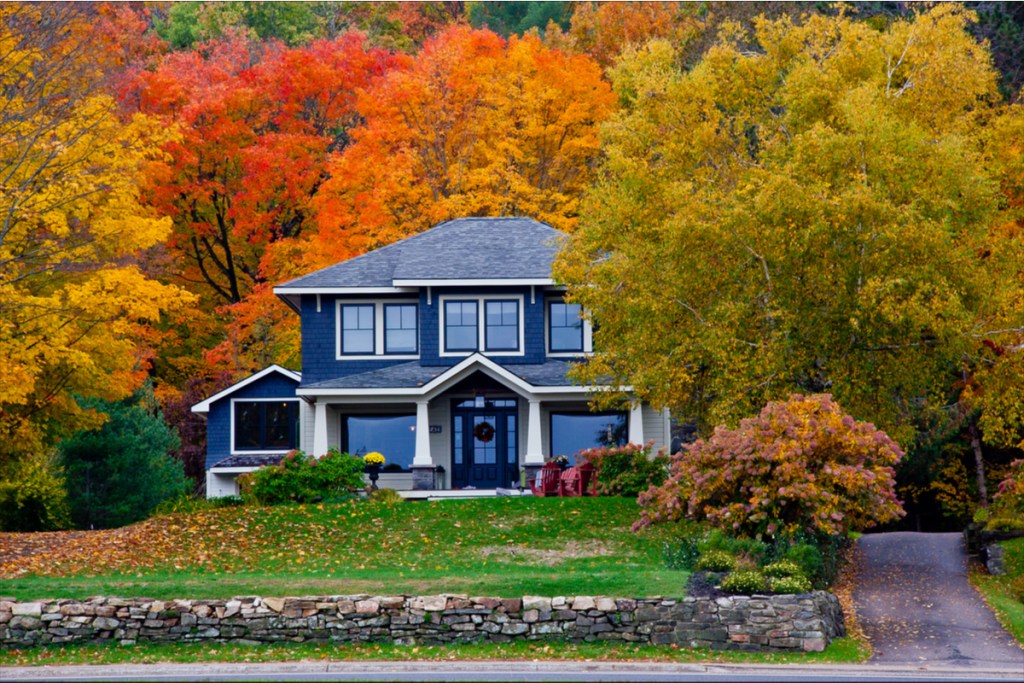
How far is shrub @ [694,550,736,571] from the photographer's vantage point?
21266 millimetres

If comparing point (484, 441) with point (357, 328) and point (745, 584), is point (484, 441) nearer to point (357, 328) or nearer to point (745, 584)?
point (357, 328)

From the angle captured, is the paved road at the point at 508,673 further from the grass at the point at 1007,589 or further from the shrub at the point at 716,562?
the grass at the point at 1007,589

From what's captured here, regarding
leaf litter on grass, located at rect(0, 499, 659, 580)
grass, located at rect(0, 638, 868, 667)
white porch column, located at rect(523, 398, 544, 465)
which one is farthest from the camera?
white porch column, located at rect(523, 398, 544, 465)

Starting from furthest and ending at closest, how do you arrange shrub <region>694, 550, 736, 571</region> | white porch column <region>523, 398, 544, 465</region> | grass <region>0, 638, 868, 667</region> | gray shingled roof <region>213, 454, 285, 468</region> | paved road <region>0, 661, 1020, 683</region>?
gray shingled roof <region>213, 454, 285, 468</region>
white porch column <region>523, 398, 544, 465</region>
shrub <region>694, 550, 736, 571</region>
grass <region>0, 638, 868, 667</region>
paved road <region>0, 661, 1020, 683</region>

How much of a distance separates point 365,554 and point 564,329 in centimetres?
1348

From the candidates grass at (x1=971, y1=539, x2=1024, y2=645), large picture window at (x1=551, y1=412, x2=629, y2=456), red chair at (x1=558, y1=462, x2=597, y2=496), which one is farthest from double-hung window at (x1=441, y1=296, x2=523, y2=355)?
grass at (x1=971, y1=539, x2=1024, y2=645)

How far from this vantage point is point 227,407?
4128 cm

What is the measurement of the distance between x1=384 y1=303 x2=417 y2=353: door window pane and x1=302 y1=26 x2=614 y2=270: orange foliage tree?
Result: 27.7ft

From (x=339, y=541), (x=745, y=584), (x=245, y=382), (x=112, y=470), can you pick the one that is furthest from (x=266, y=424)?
(x=745, y=584)

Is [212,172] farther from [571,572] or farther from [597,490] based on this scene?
[571,572]

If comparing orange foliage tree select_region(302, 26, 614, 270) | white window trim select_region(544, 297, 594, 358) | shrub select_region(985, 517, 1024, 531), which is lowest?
shrub select_region(985, 517, 1024, 531)

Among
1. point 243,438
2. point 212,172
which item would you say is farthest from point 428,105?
point 243,438

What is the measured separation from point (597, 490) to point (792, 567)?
36.2 feet

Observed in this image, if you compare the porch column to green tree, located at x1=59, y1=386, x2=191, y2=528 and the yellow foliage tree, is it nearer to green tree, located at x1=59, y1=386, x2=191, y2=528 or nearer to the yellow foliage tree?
the yellow foliage tree
